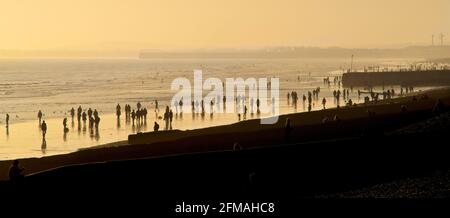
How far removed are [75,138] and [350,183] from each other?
102ft

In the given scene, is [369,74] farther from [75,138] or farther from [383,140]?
[383,140]

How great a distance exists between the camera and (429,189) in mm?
17797

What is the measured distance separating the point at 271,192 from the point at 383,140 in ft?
15.6

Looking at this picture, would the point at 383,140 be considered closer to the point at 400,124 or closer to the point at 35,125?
the point at 400,124

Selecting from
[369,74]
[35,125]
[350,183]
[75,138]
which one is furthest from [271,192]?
[369,74]

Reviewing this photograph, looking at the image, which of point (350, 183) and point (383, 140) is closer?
point (350, 183)

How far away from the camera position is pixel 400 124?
3019 cm
